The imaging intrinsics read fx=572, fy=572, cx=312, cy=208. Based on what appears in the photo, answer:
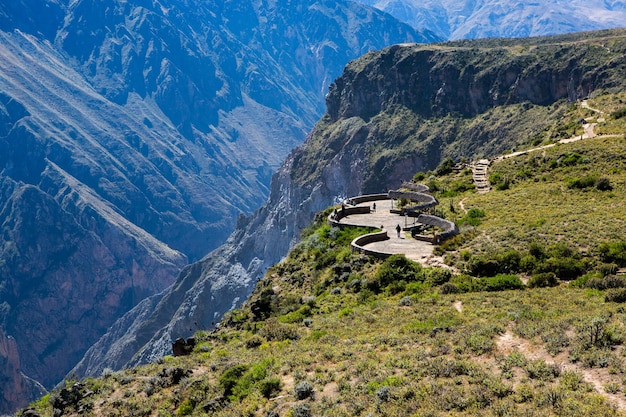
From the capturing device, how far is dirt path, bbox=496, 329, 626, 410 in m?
14.8

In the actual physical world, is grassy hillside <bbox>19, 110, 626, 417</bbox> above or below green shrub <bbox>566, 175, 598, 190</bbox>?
below

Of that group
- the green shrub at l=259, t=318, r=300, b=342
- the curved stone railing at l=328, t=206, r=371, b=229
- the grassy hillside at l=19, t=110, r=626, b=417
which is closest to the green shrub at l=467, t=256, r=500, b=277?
the grassy hillside at l=19, t=110, r=626, b=417

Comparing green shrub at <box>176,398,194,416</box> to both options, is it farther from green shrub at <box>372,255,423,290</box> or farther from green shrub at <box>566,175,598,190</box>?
green shrub at <box>566,175,598,190</box>

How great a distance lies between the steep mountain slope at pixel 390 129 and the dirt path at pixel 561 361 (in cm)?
10359

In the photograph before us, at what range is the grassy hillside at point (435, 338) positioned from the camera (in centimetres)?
1652

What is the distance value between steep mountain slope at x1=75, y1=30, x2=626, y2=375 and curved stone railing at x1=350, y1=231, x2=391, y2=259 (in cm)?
8428

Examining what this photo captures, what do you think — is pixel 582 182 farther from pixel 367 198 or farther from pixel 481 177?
pixel 367 198

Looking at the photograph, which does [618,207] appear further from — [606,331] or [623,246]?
[606,331]

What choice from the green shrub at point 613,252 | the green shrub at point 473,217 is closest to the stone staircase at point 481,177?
the green shrub at point 473,217

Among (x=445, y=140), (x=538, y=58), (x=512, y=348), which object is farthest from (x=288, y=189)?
(x=512, y=348)

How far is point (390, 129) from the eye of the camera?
16162 centimetres

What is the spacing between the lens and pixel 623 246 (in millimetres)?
29312

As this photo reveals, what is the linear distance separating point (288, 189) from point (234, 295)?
39794 mm

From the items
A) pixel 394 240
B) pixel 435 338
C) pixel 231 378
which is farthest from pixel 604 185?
pixel 231 378
